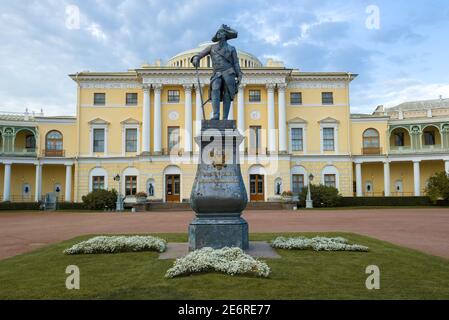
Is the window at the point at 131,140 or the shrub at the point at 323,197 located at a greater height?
the window at the point at 131,140

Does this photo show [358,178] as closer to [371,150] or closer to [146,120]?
[371,150]

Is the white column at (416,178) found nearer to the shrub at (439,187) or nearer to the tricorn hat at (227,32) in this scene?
the shrub at (439,187)

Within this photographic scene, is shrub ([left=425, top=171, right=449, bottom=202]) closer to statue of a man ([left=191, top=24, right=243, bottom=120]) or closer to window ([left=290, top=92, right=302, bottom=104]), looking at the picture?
window ([left=290, top=92, right=302, bottom=104])

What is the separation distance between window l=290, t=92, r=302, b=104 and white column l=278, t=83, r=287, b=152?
238 centimetres

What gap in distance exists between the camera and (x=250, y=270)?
7.71m

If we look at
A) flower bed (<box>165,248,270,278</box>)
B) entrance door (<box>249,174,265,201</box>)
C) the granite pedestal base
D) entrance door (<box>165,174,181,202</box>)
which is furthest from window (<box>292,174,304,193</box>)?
flower bed (<box>165,248,270,278</box>)

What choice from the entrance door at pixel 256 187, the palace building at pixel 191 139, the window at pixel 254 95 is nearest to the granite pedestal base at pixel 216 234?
the palace building at pixel 191 139

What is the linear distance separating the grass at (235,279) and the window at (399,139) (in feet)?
161

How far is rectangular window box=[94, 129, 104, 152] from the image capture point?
51.5m

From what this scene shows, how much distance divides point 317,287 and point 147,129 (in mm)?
44276

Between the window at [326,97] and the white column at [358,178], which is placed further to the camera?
the window at [326,97]

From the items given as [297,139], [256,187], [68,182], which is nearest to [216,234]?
[256,187]

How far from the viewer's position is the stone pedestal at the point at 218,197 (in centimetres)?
1035
